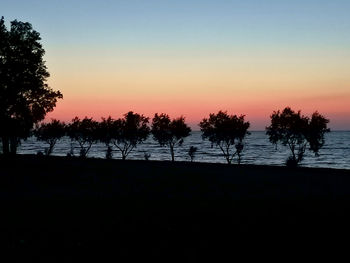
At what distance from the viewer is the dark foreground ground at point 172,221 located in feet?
35.7

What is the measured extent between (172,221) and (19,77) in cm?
2898

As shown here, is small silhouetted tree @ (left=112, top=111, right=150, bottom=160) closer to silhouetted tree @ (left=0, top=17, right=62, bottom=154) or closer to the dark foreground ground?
silhouetted tree @ (left=0, top=17, right=62, bottom=154)

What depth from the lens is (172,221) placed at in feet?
48.3

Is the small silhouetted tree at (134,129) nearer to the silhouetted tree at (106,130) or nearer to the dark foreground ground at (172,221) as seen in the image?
the silhouetted tree at (106,130)

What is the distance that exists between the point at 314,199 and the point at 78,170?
24.5m

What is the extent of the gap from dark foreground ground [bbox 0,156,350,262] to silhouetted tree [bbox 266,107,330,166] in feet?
128

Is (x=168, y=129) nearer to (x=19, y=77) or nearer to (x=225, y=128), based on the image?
(x=225, y=128)

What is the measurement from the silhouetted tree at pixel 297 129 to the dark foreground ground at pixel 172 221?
3892 cm

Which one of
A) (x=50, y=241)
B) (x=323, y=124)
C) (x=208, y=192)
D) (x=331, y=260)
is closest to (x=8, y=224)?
(x=50, y=241)

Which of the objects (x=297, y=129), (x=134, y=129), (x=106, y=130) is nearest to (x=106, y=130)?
(x=106, y=130)

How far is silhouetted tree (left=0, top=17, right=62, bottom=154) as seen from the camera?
36.9 meters

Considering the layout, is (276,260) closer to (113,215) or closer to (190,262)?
(190,262)

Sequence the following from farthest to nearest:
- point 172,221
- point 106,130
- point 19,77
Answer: point 106,130 < point 19,77 < point 172,221

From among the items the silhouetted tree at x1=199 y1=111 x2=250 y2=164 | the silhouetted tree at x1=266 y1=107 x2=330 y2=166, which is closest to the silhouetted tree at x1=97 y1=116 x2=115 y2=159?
→ the silhouetted tree at x1=199 y1=111 x2=250 y2=164
